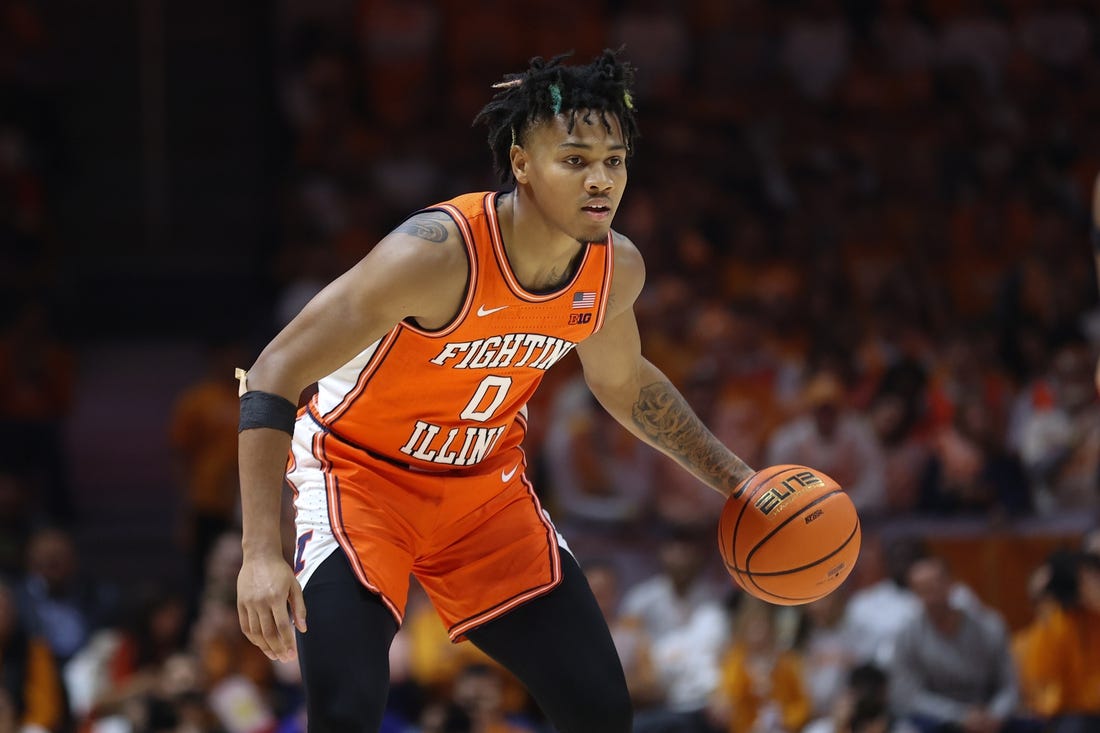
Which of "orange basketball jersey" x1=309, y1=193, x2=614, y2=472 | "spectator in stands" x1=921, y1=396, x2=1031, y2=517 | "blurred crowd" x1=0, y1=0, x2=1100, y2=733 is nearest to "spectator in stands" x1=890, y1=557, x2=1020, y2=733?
"blurred crowd" x1=0, y1=0, x2=1100, y2=733

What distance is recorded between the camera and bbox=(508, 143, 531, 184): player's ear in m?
4.45

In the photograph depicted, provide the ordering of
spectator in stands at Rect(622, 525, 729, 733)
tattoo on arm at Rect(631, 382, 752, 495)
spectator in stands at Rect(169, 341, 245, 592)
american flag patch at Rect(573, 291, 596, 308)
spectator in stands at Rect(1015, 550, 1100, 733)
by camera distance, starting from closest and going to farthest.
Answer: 1. american flag patch at Rect(573, 291, 596, 308)
2. tattoo on arm at Rect(631, 382, 752, 495)
3. spectator in stands at Rect(1015, 550, 1100, 733)
4. spectator in stands at Rect(622, 525, 729, 733)
5. spectator in stands at Rect(169, 341, 245, 592)

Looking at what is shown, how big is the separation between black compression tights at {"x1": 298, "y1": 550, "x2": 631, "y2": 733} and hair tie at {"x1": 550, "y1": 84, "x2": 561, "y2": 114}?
1.29m

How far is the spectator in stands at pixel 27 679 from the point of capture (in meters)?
7.87

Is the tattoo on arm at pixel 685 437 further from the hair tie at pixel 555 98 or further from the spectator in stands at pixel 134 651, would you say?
the spectator in stands at pixel 134 651

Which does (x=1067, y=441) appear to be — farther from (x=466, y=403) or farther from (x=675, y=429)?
(x=466, y=403)

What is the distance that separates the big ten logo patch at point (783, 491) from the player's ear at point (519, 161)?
1177 millimetres

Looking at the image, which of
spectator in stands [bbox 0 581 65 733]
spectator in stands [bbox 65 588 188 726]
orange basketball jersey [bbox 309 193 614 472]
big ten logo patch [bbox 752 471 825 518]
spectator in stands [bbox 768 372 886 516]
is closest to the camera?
orange basketball jersey [bbox 309 193 614 472]

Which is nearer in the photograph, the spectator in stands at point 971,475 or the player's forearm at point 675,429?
the player's forearm at point 675,429

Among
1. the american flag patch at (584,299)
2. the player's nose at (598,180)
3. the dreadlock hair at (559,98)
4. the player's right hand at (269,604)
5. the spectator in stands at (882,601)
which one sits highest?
the dreadlock hair at (559,98)

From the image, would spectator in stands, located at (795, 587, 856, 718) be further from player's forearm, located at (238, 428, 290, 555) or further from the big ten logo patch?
player's forearm, located at (238, 428, 290, 555)

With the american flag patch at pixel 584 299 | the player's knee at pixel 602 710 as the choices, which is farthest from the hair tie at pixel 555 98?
the player's knee at pixel 602 710

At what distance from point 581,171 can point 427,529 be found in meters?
1.10

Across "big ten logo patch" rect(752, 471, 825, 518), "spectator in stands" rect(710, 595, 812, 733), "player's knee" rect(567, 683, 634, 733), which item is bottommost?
"spectator in stands" rect(710, 595, 812, 733)
